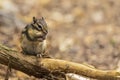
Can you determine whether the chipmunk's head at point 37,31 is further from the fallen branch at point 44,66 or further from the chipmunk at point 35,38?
the fallen branch at point 44,66

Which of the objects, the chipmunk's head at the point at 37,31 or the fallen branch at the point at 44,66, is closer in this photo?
the chipmunk's head at the point at 37,31

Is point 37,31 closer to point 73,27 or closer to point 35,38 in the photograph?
point 35,38

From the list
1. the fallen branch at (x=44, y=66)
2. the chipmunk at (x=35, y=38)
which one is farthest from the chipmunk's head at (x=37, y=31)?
the fallen branch at (x=44, y=66)

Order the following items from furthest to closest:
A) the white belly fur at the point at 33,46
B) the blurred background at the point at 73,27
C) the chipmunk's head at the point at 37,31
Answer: the blurred background at the point at 73,27
the white belly fur at the point at 33,46
the chipmunk's head at the point at 37,31

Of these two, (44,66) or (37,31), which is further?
(44,66)

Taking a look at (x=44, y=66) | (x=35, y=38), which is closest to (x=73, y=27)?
(x=44, y=66)

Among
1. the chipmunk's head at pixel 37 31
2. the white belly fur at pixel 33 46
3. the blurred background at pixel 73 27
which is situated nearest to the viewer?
the chipmunk's head at pixel 37 31

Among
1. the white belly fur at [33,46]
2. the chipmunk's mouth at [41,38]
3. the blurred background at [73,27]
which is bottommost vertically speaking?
the chipmunk's mouth at [41,38]

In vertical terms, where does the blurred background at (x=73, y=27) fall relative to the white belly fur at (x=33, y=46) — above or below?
above
